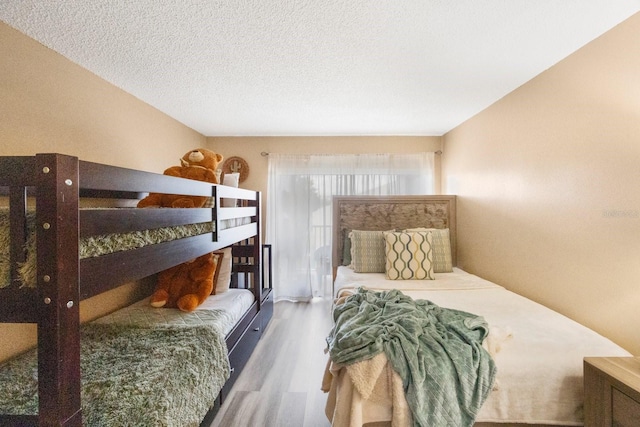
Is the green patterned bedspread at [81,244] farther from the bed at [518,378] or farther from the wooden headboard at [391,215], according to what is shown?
the wooden headboard at [391,215]

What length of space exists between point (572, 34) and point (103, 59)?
283 cm

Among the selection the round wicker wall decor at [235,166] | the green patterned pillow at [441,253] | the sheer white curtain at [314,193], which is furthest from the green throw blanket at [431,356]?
the round wicker wall decor at [235,166]

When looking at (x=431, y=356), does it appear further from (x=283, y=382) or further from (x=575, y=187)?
(x=575, y=187)

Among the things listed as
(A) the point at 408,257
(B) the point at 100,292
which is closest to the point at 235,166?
(A) the point at 408,257

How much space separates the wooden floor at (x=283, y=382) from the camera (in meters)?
1.86

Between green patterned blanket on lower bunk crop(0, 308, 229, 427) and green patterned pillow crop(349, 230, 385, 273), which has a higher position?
green patterned pillow crop(349, 230, 385, 273)

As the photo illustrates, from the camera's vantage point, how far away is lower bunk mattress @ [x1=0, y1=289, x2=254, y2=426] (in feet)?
4.18

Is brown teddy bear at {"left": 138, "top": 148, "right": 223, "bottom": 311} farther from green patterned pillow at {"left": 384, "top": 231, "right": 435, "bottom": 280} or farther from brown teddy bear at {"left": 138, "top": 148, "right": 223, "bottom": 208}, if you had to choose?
green patterned pillow at {"left": 384, "top": 231, "right": 435, "bottom": 280}

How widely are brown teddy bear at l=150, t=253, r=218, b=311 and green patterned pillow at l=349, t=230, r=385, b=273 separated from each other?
4.68 feet

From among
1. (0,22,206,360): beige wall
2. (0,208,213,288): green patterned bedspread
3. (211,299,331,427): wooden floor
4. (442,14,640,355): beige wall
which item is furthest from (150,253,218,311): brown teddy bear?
(442,14,640,355): beige wall

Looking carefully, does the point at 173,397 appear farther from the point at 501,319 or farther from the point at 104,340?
the point at 501,319

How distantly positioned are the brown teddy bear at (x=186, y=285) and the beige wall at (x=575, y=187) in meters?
2.52

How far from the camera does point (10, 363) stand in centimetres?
161

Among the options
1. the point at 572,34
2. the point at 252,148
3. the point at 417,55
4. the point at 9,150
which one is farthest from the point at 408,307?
the point at 252,148
